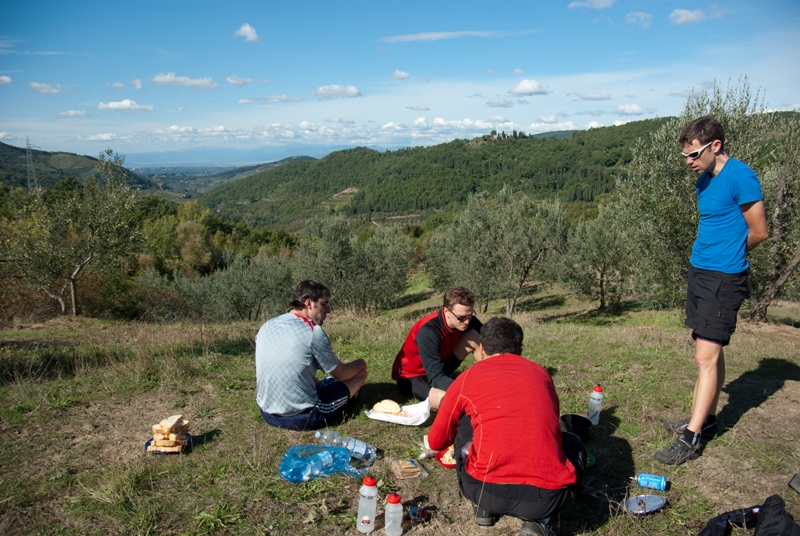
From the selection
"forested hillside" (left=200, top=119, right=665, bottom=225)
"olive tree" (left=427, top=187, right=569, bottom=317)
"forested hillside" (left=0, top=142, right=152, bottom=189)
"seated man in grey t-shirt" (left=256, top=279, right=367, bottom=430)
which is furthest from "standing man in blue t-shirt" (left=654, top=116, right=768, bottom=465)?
"forested hillside" (left=200, top=119, right=665, bottom=225)

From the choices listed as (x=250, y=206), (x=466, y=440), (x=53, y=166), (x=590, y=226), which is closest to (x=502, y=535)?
(x=466, y=440)

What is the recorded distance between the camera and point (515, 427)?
108 inches

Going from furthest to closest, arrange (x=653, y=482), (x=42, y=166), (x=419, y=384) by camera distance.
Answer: (x=42, y=166) → (x=419, y=384) → (x=653, y=482)

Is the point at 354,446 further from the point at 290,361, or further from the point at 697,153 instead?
the point at 697,153

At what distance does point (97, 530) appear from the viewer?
2.96 m

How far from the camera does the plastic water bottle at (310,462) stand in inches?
142

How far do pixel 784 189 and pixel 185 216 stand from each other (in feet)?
254

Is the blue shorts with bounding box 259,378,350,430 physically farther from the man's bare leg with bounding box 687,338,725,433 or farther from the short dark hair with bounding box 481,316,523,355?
the man's bare leg with bounding box 687,338,725,433

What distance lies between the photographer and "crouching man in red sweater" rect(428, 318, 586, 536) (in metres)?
2.74

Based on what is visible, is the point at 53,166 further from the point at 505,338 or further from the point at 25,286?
the point at 505,338

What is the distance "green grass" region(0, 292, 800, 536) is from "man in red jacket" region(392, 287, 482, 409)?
399 millimetres

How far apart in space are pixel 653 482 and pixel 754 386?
123 inches

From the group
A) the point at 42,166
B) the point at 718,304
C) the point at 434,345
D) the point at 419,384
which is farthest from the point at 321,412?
the point at 42,166

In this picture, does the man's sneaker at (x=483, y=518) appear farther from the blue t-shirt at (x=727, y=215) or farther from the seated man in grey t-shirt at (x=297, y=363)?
the blue t-shirt at (x=727, y=215)
